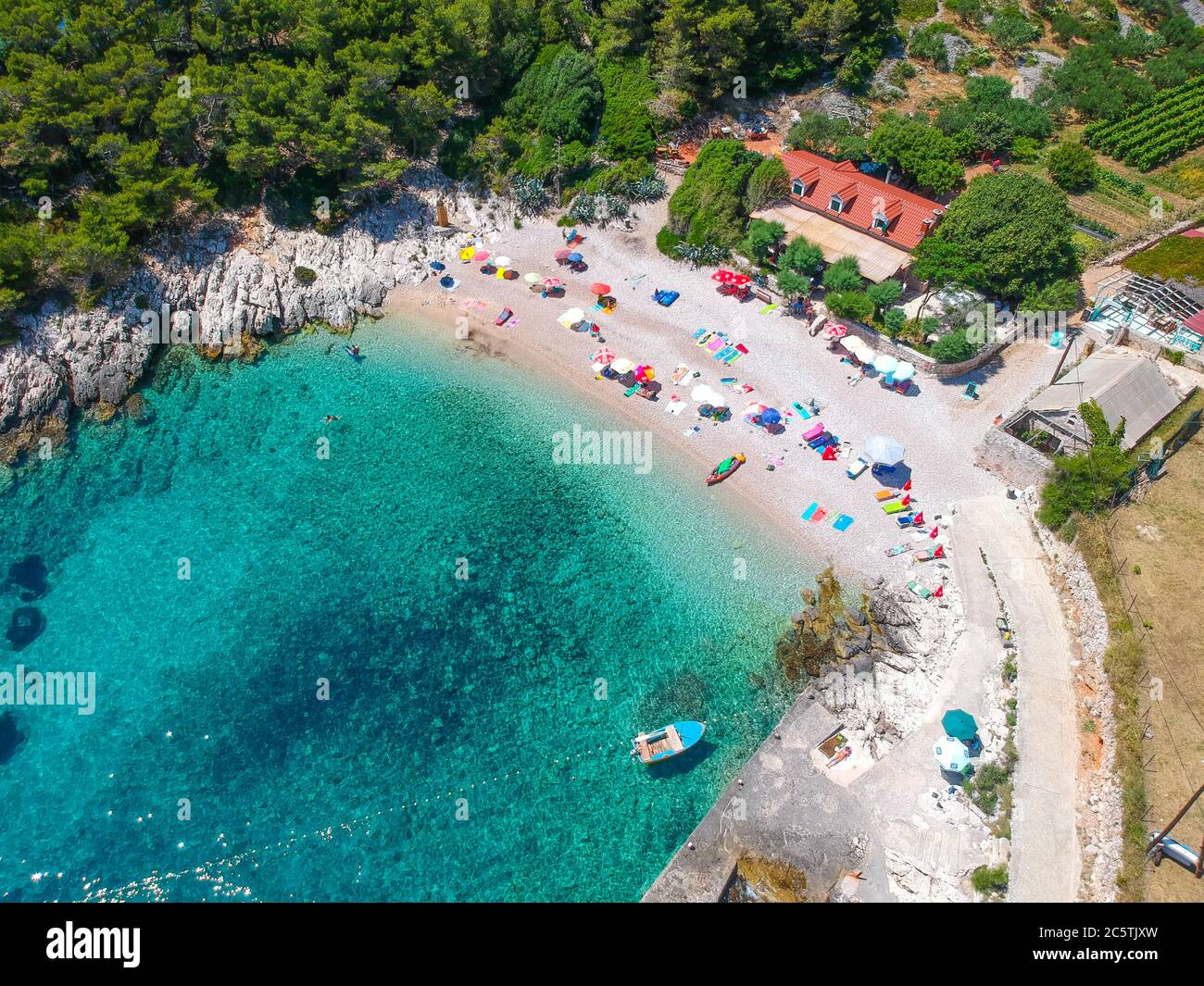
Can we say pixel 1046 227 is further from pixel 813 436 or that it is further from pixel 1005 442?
pixel 813 436

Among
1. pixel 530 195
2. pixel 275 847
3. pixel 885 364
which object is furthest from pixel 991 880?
pixel 530 195

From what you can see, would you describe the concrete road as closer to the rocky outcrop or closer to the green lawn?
the green lawn

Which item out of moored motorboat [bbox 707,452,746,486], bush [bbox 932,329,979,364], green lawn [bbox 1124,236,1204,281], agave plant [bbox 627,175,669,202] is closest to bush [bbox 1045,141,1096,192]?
green lawn [bbox 1124,236,1204,281]

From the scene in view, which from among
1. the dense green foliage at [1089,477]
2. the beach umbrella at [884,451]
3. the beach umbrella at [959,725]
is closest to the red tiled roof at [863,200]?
the beach umbrella at [884,451]

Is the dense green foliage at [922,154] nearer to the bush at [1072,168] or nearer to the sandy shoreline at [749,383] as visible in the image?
the bush at [1072,168]

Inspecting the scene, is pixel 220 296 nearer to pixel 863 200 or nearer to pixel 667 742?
pixel 667 742
